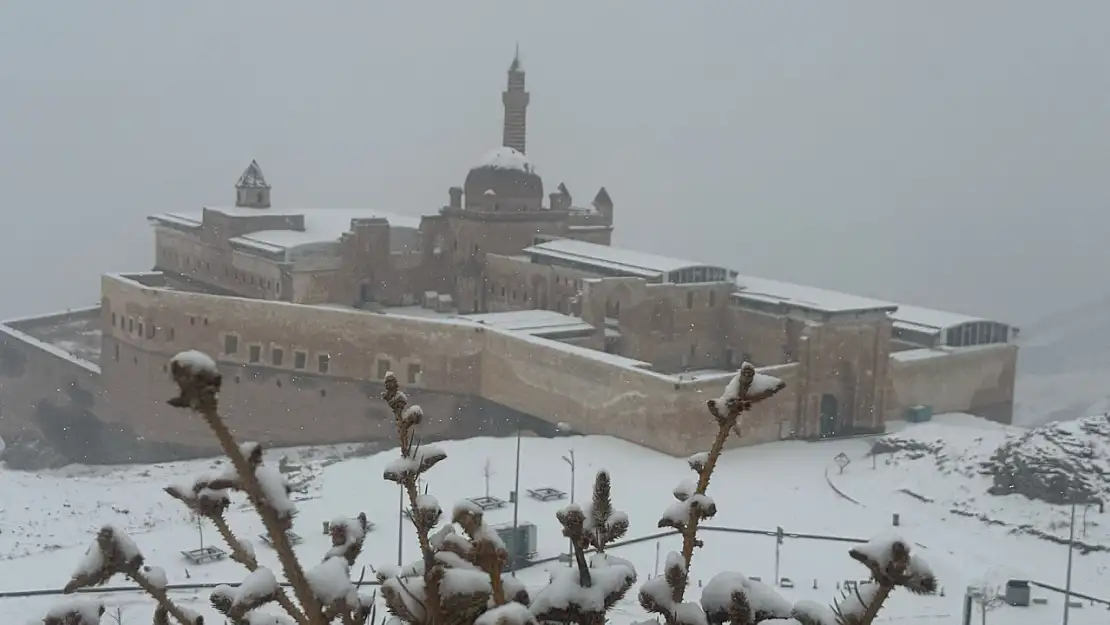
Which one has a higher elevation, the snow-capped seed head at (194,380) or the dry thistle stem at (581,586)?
the snow-capped seed head at (194,380)

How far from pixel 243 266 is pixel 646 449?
588 inches

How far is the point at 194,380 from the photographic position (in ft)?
7.96

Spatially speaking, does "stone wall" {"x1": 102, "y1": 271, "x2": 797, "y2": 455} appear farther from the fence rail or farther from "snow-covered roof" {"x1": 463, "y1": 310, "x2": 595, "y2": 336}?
the fence rail

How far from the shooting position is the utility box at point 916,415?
25.9m

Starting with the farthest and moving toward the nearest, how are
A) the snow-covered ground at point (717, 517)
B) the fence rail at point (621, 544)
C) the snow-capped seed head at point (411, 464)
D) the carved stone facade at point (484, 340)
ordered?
the carved stone facade at point (484, 340) → the snow-covered ground at point (717, 517) → the fence rail at point (621, 544) → the snow-capped seed head at point (411, 464)

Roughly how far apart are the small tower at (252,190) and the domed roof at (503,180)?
7.59 metres

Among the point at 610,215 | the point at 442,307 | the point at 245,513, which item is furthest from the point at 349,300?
the point at 245,513

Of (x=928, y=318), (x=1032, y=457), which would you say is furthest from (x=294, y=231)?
(x=1032, y=457)

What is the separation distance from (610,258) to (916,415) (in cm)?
810

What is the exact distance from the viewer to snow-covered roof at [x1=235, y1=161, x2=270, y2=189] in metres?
36.6

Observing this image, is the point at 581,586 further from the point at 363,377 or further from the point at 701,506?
the point at 363,377

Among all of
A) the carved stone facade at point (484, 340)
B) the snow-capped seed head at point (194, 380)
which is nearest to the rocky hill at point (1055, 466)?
the carved stone facade at point (484, 340)

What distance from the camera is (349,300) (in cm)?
3175

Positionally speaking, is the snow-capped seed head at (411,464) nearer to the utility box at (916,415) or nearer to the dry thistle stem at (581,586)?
the dry thistle stem at (581,586)
